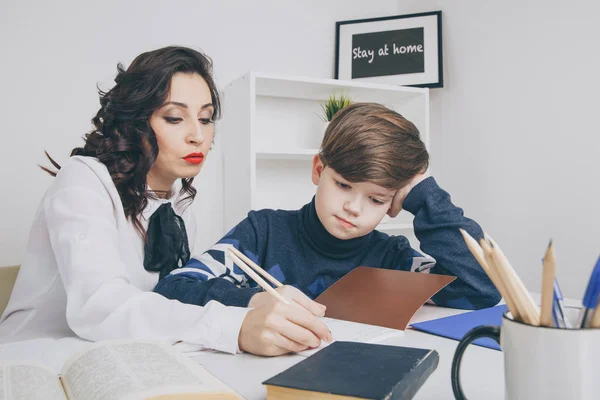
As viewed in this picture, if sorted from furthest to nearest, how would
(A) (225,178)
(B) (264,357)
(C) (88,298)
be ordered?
1. (A) (225,178)
2. (C) (88,298)
3. (B) (264,357)

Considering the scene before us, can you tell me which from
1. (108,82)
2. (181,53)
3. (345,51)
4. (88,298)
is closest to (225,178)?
(108,82)

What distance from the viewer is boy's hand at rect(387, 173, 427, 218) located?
1135 mm

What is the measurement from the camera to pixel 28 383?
0.48 metres

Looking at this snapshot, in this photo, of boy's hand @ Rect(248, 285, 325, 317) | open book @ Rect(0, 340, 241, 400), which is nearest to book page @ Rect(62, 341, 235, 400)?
open book @ Rect(0, 340, 241, 400)

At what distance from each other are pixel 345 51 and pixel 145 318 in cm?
181

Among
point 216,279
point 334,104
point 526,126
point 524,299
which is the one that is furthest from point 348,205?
point 526,126

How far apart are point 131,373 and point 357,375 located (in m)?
0.20

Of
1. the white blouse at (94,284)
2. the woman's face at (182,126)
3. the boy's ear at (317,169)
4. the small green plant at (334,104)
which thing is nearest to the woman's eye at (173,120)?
the woman's face at (182,126)

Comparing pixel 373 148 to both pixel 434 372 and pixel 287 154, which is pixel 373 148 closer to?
pixel 434 372

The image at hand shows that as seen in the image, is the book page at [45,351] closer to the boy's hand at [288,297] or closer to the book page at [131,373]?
the book page at [131,373]

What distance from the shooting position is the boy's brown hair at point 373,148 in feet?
3.26

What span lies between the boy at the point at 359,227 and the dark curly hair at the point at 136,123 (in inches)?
8.5

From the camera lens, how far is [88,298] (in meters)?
0.77

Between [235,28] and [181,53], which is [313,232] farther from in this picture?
[235,28]
